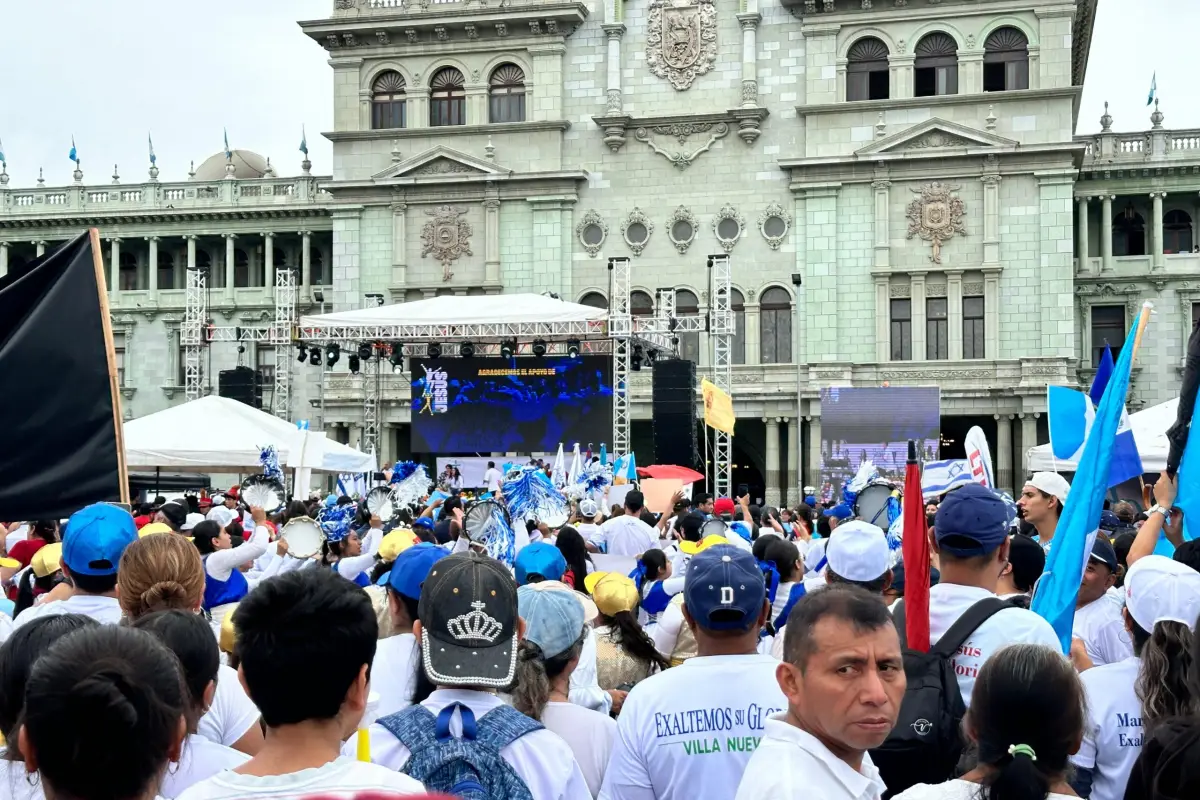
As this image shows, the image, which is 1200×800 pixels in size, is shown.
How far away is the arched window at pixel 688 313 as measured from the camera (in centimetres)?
4194

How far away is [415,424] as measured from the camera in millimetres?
39250

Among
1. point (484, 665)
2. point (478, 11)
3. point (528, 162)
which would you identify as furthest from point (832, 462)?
point (484, 665)

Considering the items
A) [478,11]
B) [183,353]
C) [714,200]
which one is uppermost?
[478,11]

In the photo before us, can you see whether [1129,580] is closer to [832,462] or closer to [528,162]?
[832,462]

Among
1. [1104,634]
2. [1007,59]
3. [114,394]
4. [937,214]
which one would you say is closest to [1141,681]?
[1104,634]

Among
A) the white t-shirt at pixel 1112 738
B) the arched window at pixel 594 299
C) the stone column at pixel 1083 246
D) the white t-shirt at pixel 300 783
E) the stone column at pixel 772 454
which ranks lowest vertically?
the stone column at pixel 772 454

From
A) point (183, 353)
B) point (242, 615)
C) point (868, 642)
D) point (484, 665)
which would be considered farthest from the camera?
point (183, 353)

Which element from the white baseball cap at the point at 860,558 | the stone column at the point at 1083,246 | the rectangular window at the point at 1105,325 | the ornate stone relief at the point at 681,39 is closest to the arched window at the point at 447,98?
the ornate stone relief at the point at 681,39

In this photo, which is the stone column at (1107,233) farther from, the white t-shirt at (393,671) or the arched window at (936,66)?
the white t-shirt at (393,671)

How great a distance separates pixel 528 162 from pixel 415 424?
30.6 ft

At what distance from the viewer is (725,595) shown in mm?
4633

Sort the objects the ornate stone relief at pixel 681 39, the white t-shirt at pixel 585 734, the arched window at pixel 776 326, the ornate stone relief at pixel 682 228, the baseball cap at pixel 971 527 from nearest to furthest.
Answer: the white t-shirt at pixel 585 734 → the baseball cap at pixel 971 527 → the arched window at pixel 776 326 → the ornate stone relief at pixel 682 228 → the ornate stone relief at pixel 681 39

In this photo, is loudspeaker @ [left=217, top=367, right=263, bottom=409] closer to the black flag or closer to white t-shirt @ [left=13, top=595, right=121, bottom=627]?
the black flag

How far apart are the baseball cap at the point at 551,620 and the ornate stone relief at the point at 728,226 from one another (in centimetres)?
3710
